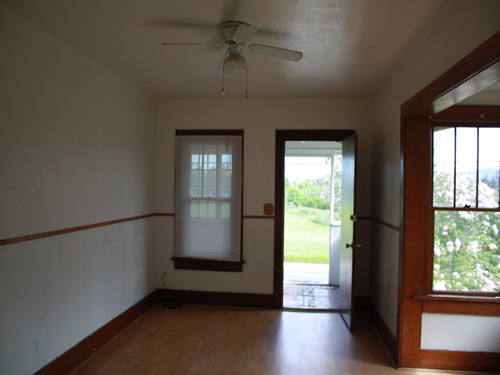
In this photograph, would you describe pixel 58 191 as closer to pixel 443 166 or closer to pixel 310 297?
pixel 443 166

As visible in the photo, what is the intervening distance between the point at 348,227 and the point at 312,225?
4.44 metres

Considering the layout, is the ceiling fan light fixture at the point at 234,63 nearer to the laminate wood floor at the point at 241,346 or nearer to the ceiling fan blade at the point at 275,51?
the ceiling fan blade at the point at 275,51

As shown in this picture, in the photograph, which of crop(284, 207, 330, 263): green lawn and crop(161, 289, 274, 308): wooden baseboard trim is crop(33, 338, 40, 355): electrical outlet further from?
crop(284, 207, 330, 263): green lawn

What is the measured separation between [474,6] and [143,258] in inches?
149

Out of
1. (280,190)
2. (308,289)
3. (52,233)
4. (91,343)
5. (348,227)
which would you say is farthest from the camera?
(308,289)

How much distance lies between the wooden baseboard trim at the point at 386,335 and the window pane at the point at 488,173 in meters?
1.40

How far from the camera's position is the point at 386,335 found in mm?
3125

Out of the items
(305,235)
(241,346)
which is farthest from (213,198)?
(305,235)

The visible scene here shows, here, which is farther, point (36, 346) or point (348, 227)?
point (348, 227)

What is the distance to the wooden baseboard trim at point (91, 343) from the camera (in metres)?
2.46

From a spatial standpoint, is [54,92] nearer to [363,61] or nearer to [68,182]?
[68,182]

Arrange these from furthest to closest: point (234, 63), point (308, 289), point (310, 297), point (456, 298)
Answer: point (308, 289), point (310, 297), point (456, 298), point (234, 63)

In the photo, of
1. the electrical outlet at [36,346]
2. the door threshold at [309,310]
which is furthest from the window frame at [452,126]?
the electrical outlet at [36,346]

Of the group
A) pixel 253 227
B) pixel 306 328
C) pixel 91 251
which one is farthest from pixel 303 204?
pixel 91 251
